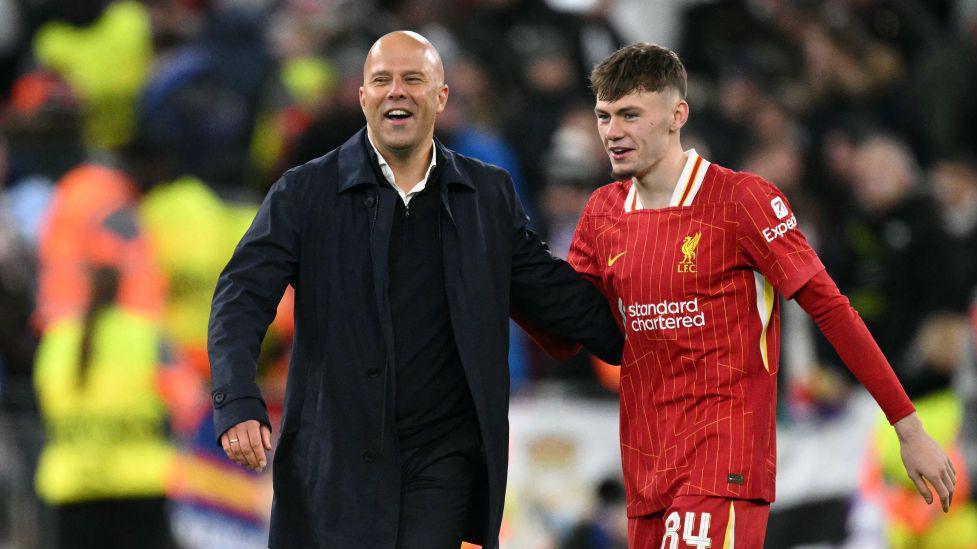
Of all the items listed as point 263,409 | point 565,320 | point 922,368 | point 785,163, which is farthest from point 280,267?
point 785,163

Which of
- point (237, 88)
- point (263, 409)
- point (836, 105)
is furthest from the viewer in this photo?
point (836, 105)

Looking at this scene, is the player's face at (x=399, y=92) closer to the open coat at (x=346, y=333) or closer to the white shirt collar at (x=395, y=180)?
the white shirt collar at (x=395, y=180)

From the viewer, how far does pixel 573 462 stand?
984 centimetres

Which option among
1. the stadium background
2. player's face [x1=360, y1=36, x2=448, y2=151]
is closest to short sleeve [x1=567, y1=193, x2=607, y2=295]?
player's face [x1=360, y1=36, x2=448, y2=151]

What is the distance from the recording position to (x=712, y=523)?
18.9 ft

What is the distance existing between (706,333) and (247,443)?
152 centimetres

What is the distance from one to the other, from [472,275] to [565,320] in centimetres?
49

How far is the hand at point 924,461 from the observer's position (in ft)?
18.6

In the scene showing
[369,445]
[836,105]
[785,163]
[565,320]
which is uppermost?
[836,105]

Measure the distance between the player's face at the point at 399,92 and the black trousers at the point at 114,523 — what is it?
4.16 meters

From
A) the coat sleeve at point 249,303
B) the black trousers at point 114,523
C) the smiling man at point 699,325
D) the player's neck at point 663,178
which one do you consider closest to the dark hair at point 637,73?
the smiling man at point 699,325

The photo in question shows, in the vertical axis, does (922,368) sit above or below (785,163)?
below

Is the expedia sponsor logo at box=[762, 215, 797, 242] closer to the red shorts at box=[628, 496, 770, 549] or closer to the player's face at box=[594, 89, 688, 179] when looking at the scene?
the player's face at box=[594, 89, 688, 179]

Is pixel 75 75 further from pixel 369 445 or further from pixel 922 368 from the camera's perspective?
pixel 369 445
